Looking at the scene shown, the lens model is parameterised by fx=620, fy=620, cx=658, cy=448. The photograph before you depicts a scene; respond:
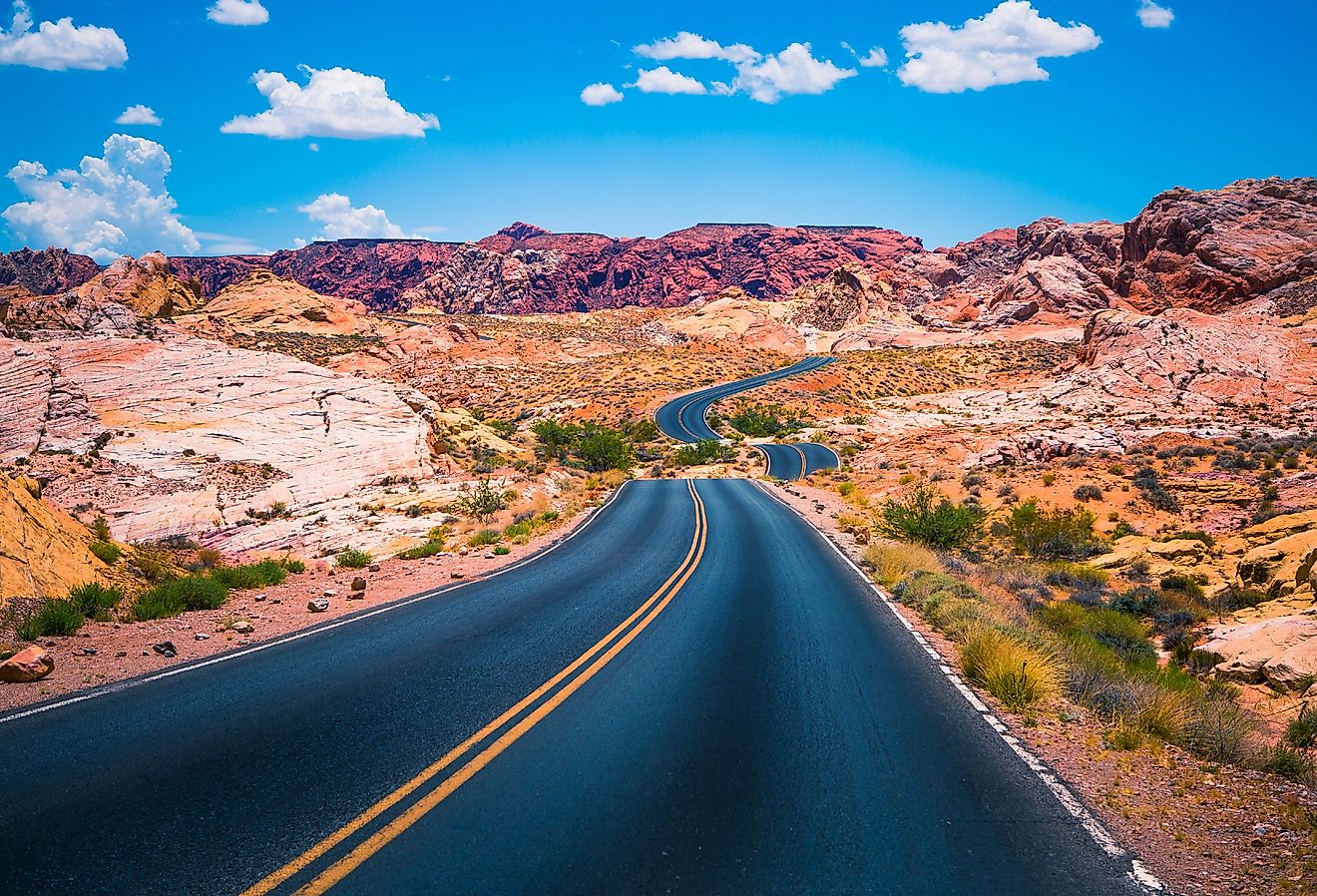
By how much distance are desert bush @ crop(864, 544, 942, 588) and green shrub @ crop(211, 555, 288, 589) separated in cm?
1252

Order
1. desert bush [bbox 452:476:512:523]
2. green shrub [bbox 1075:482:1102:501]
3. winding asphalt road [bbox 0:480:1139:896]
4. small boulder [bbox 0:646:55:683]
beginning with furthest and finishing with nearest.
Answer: green shrub [bbox 1075:482:1102:501]
desert bush [bbox 452:476:512:523]
small boulder [bbox 0:646:55:683]
winding asphalt road [bbox 0:480:1139:896]

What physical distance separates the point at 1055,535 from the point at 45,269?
235760 millimetres

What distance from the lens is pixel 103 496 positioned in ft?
53.8

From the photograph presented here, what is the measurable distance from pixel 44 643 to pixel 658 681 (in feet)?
24.8

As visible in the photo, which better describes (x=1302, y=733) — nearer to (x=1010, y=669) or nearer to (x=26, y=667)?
(x=1010, y=669)

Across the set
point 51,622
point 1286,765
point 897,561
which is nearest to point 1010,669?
point 1286,765

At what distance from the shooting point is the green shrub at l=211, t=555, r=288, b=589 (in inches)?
440

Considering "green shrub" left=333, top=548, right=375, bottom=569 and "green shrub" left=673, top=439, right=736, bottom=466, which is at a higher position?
"green shrub" left=673, top=439, right=736, bottom=466

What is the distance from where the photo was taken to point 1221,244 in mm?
80750

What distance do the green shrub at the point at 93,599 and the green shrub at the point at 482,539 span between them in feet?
25.0

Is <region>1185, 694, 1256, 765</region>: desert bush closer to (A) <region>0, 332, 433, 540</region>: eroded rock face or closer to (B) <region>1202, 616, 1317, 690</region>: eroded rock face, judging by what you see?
(B) <region>1202, 616, 1317, 690</region>: eroded rock face

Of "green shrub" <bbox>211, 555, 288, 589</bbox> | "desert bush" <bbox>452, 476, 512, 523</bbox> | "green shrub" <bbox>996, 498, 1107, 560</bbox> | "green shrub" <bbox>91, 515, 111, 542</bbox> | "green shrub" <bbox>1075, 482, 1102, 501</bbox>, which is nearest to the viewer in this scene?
"green shrub" <bbox>211, 555, 288, 589</bbox>

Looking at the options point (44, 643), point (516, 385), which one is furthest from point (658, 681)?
point (516, 385)

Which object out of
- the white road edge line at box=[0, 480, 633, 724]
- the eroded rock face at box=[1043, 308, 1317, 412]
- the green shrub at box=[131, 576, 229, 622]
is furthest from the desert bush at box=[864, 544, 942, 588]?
the eroded rock face at box=[1043, 308, 1317, 412]
